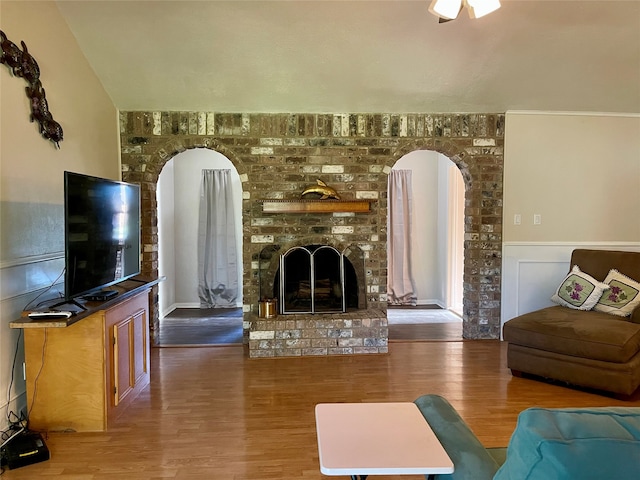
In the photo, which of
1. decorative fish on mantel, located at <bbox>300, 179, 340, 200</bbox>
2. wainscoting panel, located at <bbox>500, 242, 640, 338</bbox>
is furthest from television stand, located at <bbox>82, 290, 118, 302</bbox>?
wainscoting panel, located at <bbox>500, 242, 640, 338</bbox>

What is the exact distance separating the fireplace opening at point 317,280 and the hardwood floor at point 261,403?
597mm

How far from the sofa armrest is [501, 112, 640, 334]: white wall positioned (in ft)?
10.3

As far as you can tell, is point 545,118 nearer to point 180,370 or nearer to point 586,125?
point 586,125

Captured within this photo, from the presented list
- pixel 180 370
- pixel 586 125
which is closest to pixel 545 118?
pixel 586 125

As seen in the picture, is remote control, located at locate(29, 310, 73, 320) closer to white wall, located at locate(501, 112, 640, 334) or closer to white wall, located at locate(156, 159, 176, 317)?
white wall, located at locate(156, 159, 176, 317)

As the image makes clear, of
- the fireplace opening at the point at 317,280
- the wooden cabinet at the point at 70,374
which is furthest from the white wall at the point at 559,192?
the wooden cabinet at the point at 70,374

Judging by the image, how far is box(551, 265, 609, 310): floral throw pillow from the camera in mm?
3543

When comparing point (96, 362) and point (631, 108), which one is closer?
point (96, 362)

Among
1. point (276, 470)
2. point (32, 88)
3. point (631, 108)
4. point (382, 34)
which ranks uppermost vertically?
point (382, 34)

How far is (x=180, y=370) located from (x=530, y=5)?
157 inches

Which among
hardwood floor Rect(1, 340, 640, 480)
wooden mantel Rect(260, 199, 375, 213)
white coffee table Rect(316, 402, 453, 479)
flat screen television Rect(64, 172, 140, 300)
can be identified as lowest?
hardwood floor Rect(1, 340, 640, 480)

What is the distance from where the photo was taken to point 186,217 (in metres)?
5.99

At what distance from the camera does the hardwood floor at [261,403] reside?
2.14m

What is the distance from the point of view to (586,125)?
427 centimetres
